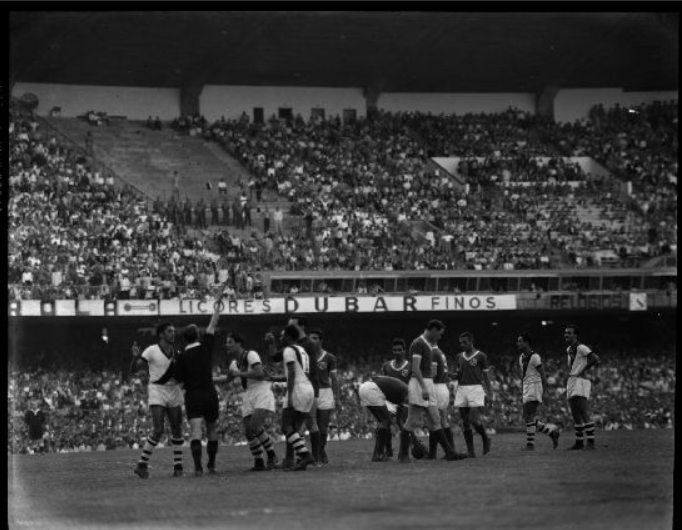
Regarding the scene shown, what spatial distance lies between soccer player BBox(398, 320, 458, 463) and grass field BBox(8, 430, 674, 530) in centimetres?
34

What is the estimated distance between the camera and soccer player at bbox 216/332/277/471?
48.1ft

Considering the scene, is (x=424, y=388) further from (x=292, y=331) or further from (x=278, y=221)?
(x=278, y=221)

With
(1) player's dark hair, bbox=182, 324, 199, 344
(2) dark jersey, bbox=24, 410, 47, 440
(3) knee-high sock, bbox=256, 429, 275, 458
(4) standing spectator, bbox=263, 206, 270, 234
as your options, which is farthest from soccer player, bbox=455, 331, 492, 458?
Result: (4) standing spectator, bbox=263, 206, 270, 234

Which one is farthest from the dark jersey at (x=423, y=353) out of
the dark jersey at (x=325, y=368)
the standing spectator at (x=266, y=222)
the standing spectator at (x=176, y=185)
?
the standing spectator at (x=176, y=185)

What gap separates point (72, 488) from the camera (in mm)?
13844

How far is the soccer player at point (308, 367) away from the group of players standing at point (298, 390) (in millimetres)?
14

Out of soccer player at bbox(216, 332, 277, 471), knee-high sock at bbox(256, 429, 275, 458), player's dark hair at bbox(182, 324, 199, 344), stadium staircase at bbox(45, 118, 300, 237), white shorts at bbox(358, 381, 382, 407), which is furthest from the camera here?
stadium staircase at bbox(45, 118, 300, 237)

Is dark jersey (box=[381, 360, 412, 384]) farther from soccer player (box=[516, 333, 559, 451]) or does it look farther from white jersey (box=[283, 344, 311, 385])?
white jersey (box=[283, 344, 311, 385])

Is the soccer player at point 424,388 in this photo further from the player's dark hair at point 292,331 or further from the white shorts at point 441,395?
the player's dark hair at point 292,331

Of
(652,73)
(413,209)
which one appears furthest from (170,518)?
(413,209)

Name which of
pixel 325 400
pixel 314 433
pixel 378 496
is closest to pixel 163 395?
pixel 314 433

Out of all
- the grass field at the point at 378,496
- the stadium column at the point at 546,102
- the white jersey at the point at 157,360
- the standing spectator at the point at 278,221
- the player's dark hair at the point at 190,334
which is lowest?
the grass field at the point at 378,496

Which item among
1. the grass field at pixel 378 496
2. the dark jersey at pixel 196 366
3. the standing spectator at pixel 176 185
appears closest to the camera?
the grass field at pixel 378 496

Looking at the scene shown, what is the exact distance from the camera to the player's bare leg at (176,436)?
47.7 ft
